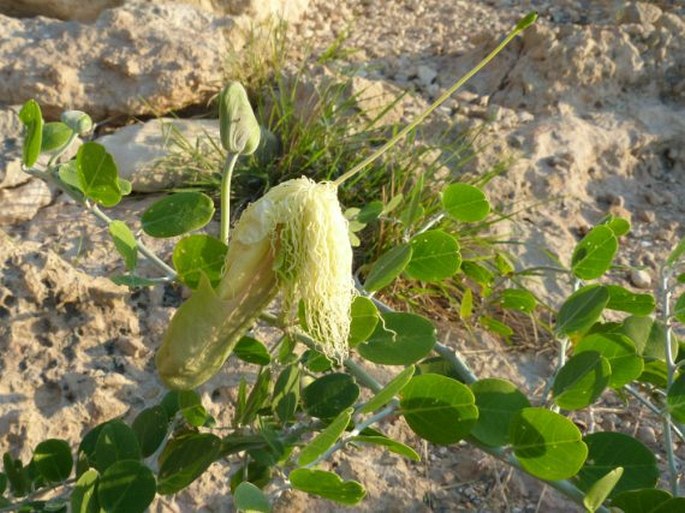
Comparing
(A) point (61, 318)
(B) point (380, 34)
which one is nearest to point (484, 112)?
(B) point (380, 34)

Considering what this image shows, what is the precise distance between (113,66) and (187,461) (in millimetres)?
1679

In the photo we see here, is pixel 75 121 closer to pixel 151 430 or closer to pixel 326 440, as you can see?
pixel 151 430

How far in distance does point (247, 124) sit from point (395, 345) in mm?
356

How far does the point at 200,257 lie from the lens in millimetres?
1167

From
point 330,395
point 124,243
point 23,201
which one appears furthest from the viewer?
point 23,201

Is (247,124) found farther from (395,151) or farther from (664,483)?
(395,151)

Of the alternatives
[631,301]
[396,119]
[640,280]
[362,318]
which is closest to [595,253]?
[631,301]

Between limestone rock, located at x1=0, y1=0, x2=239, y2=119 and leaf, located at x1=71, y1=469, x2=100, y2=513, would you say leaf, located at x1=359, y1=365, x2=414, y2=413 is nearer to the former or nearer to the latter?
leaf, located at x1=71, y1=469, x2=100, y2=513

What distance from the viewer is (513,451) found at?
45.2 inches

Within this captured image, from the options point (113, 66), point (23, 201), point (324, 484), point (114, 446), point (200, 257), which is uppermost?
point (200, 257)

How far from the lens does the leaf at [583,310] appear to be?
130cm

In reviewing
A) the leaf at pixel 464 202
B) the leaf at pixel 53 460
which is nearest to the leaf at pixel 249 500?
the leaf at pixel 53 460

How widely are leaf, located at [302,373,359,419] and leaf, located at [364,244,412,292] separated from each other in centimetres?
16

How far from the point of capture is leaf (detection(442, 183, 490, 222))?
55.9 inches
